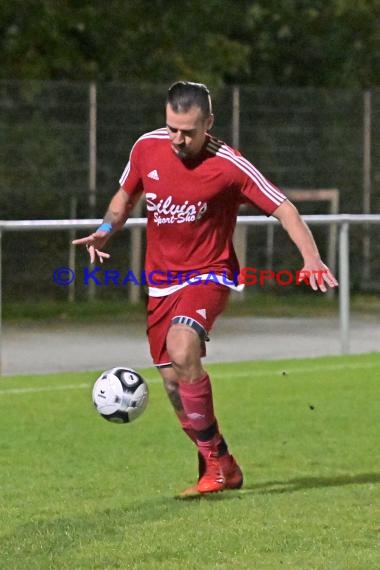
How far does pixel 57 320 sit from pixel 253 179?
11209 mm

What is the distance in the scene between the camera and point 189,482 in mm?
8664

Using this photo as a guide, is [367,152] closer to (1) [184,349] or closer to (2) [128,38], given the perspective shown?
(2) [128,38]

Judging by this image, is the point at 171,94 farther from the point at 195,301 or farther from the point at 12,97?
the point at 12,97

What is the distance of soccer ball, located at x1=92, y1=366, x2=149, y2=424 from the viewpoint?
809 cm

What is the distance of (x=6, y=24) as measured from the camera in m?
24.0

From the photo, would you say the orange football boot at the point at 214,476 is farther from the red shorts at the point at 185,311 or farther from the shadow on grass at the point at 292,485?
the red shorts at the point at 185,311

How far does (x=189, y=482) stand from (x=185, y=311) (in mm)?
1168

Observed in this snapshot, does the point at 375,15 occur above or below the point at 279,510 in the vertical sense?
above

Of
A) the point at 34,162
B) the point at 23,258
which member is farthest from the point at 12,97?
the point at 23,258

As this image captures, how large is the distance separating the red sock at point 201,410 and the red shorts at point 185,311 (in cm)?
17

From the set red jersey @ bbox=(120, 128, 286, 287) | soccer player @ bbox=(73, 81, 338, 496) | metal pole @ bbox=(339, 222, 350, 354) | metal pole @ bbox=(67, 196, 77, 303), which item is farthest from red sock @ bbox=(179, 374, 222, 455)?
metal pole @ bbox=(67, 196, 77, 303)

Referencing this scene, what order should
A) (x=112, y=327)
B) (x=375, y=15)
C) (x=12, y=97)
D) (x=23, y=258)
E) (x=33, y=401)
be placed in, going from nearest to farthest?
(x=33, y=401)
(x=112, y=327)
(x=23, y=258)
(x=12, y=97)
(x=375, y=15)

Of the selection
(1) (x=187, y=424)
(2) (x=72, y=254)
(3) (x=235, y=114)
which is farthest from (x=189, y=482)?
(3) (x=235, y=114)

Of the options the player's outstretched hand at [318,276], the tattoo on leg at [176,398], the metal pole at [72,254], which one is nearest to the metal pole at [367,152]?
the metal pole at [72,254]
